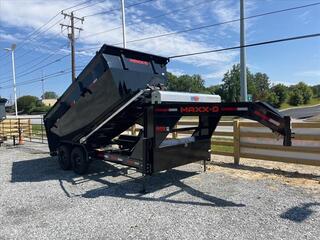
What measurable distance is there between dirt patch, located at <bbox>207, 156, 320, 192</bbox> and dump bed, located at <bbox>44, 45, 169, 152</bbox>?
9.11 ft

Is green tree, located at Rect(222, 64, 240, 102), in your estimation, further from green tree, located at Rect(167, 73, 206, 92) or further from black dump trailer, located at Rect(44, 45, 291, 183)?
black dump trailer, located at Rect(44, 45, 291, 183)

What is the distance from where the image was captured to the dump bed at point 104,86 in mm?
7484

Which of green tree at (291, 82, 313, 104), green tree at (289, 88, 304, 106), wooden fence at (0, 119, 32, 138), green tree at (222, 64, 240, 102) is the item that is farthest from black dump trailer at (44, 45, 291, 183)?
green tree at (291, 82, 313, 104)

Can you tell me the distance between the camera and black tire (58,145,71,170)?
9172 mm

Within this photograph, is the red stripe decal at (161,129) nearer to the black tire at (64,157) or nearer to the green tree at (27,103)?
the black tire at (64,157)

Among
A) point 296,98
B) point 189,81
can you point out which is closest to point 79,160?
point 296,98

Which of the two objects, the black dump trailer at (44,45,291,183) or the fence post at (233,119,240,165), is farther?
the fence post at (233,119,240,165)

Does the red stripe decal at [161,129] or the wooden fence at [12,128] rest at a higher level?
the red stripe decal at [161,129]

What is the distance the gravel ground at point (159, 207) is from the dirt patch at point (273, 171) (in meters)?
0.13

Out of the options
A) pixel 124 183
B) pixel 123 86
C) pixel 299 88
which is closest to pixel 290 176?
pixel 124 183

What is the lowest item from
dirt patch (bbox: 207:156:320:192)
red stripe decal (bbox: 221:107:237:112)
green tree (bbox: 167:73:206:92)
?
dirt patch (bbox: 207:156:320:192)

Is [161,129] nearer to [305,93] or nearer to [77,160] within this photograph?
[77,160]

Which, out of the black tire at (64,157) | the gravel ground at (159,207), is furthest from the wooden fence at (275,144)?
the black tire at (64,157)

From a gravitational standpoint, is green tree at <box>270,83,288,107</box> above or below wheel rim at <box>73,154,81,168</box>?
above
